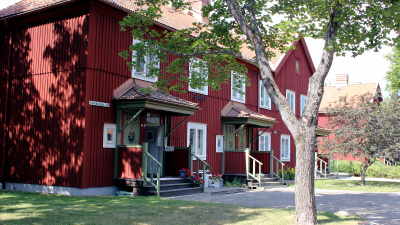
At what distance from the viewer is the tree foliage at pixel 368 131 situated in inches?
819

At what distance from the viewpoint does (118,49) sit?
1516 centimetres

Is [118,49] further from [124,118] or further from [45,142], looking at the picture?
[45,142]

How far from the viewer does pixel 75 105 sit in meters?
14.1

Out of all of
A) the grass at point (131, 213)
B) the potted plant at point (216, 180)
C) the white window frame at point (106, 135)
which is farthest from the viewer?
the potted plant at point (216, 180)

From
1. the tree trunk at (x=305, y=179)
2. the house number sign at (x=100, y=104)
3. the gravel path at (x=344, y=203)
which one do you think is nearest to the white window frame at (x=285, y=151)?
the gravel path at (x=344, y=203)

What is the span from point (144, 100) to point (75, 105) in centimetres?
227

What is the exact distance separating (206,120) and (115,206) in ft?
30.0

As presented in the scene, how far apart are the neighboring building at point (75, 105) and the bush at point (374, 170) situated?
19.1m

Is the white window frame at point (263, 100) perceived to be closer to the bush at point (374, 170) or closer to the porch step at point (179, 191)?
the bush at point (374, 170)

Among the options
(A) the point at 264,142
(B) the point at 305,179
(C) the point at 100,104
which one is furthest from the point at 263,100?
(B) the point at 305,179

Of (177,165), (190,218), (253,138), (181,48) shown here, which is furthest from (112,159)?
(253,138)

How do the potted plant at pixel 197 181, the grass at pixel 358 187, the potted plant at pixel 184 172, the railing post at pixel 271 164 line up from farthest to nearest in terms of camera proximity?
the railing post at pixel 271 164 < the grass at pixel 358 187 < the potted plant at pixel 184 172 < the potted plant at pixel 197 181

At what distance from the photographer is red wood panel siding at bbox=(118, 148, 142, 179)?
1395 cm

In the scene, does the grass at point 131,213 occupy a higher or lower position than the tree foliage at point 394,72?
lower
